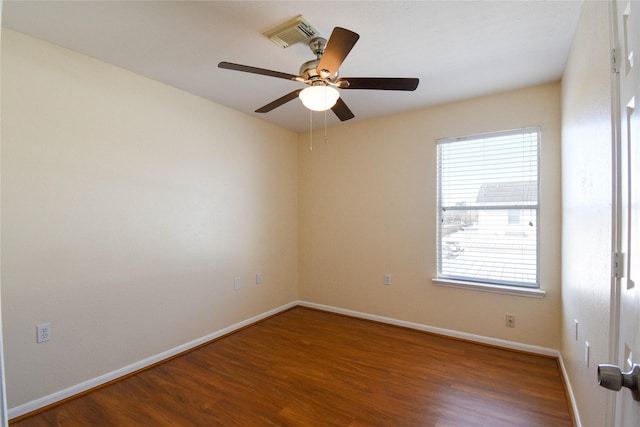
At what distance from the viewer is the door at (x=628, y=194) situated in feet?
2.30

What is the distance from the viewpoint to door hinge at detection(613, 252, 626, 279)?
3.36ft

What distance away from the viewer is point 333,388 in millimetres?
2289

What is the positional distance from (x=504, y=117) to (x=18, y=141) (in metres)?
3.98

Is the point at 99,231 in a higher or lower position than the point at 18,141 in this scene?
lower

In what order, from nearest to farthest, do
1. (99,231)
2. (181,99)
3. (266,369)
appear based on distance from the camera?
(99,231), (266,369), (181,99)

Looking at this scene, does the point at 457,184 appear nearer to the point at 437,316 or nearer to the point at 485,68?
the point at 485,68

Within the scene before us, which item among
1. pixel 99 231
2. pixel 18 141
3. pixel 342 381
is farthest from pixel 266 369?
pixel 18 141

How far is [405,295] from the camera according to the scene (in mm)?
3508

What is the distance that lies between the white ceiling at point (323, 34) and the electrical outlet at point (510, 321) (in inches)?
87.2

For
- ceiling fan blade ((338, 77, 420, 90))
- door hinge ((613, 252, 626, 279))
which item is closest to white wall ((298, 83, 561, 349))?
ceiling fan blade ((338, 77, 420, 90))

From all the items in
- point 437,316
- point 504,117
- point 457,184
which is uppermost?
point 504,117

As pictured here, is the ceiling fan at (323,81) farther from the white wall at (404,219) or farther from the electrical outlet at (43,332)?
the electrical outlet at (43,332)

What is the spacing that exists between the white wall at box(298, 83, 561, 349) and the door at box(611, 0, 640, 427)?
199 centimetres

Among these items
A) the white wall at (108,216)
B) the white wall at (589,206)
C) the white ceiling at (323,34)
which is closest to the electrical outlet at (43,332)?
the white wall at (108,216)
